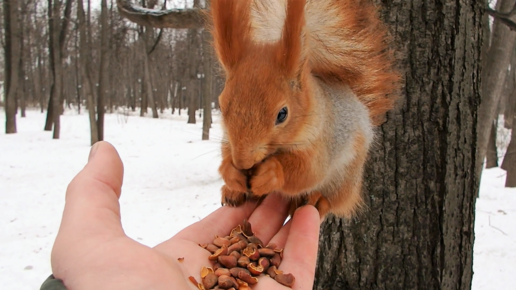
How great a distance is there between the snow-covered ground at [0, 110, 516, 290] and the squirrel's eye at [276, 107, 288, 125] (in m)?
0.29

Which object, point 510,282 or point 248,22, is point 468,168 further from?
point 510,282

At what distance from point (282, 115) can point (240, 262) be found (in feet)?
1.57

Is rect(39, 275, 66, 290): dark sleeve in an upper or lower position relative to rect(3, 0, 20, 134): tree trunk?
lower

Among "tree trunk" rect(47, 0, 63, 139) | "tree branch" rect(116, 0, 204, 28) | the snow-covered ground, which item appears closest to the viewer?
"tree branch" rect(116, 0, 204, 28)

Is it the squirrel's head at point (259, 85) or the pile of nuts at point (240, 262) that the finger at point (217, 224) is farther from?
the squirrel's head at point (259, 85)

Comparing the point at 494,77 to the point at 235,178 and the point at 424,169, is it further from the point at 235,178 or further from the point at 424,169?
the point at 235,178

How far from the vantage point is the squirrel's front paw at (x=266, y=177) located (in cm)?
111

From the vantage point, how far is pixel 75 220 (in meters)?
1.02

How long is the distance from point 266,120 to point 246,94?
0.09 meters

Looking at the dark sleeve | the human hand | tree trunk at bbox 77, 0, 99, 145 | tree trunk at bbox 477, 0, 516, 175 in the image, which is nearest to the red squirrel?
the human hand

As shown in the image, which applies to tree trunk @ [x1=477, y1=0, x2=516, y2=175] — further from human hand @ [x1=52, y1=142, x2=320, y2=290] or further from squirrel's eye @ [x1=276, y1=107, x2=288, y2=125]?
squirrel's eye @ [x1=276, y1=107, x2=288, y2=125]

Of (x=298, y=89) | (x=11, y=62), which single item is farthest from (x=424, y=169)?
(x=11, y=62)

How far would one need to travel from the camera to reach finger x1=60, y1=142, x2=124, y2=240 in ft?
3.34

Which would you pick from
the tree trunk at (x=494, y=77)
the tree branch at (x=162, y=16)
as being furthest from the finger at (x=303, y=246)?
the tree trunk at (x=494, y=77)
